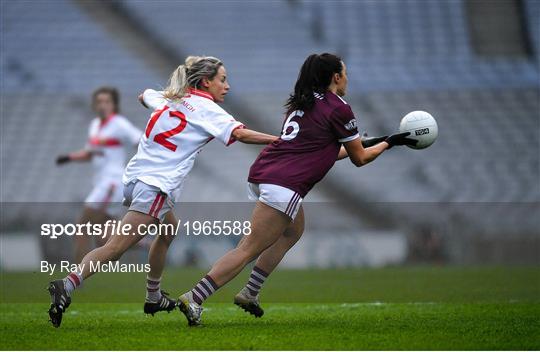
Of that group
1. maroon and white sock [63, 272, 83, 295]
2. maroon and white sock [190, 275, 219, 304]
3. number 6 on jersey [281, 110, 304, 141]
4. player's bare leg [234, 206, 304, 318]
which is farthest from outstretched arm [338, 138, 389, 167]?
maroon and white sock [63, 272, 83, 295]

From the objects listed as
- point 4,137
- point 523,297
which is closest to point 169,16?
point 4,137

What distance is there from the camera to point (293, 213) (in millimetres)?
6344

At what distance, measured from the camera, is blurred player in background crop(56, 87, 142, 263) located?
11.2 meters

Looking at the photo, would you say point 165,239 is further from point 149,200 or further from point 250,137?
point 250,137

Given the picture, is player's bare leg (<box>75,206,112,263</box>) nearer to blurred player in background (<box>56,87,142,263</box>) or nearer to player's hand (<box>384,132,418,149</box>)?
blurred player in background (<box>56,87,142,263</box>)

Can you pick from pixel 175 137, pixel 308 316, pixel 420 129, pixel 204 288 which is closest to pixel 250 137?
pixel 175 137

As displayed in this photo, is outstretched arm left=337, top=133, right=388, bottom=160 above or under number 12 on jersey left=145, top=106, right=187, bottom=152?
under

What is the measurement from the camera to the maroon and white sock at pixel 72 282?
6.20 metres

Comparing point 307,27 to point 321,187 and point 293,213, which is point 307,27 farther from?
point 293,213

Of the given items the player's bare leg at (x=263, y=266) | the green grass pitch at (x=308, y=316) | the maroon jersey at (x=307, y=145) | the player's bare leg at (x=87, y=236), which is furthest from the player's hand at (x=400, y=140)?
the player's bare leg at (x=87, y=236)

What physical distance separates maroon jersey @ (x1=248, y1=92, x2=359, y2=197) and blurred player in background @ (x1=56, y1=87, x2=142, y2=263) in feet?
15.6

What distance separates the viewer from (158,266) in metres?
6.84

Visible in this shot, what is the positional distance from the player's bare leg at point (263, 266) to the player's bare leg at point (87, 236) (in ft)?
13.5

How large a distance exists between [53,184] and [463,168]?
784 centimetres
